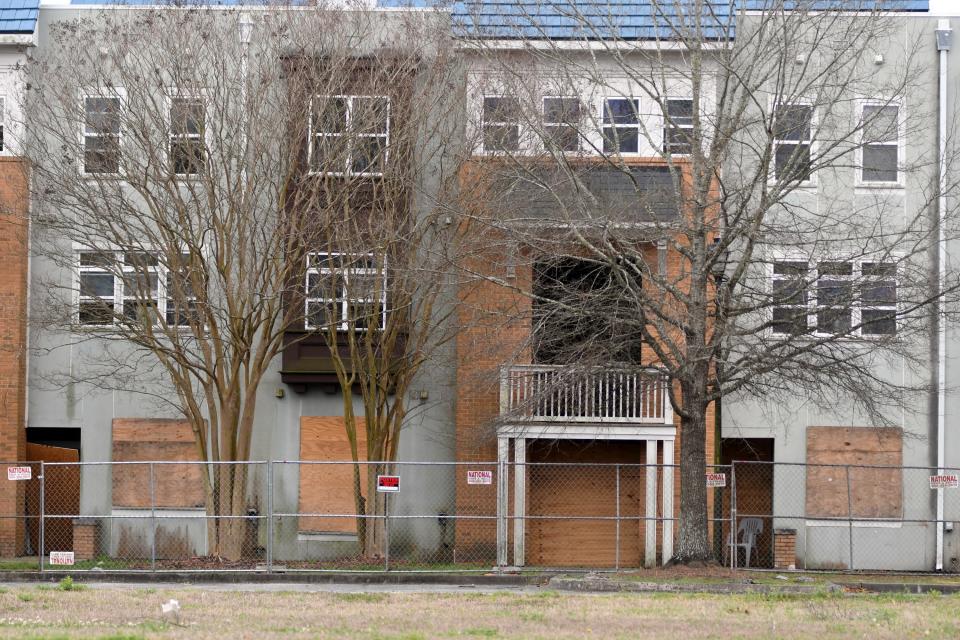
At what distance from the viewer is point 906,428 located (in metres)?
25.8

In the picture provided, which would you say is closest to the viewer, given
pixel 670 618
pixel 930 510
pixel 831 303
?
pixel 670 618

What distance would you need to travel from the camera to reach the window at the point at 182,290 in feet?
72.9

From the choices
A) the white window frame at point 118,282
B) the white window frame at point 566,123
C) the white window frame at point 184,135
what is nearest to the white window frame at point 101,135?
the white window frame at point 184,135

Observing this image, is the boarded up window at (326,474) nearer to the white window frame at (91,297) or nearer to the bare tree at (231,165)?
the bare tree at (231,165)

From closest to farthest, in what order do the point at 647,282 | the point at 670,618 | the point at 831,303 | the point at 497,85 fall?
1. the point at 670,618
2. the point at 831,303
3. the point at 647,282
4. the point at 497,85

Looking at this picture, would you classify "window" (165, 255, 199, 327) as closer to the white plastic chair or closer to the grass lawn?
the grass lawn

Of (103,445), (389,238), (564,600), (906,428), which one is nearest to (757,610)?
(564,600)

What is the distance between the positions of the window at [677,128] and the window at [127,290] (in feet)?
26.2

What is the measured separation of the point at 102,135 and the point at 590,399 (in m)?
9.33

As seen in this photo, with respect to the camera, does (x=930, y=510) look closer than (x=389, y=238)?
No

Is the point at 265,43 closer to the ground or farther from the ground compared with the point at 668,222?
farther from the ground

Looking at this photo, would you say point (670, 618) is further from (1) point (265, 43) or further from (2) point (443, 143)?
(1) point (265, 43)

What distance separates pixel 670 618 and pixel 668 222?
284 inches

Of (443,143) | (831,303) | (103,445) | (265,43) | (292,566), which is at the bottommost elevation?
(292,566)
